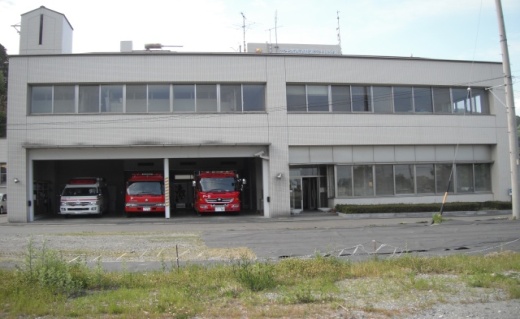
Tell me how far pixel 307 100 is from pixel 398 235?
13854 mm

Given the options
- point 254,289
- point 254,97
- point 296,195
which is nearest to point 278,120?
point 254,97

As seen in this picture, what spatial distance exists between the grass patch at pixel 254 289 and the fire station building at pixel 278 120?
1875 cm

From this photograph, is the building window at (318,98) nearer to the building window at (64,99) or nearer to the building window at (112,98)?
the building window at (112,98)

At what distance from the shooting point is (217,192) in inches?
1079

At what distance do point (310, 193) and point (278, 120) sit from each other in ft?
19.3

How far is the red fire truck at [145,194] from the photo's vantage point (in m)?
27.3

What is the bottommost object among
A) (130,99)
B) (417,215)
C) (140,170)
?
(417,215)

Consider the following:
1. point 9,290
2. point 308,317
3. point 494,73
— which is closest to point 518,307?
point 308,317

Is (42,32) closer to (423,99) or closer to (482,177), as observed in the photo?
(423,99)

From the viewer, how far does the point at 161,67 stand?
90.9 feet

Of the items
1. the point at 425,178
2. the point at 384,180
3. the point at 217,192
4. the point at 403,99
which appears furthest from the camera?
the point at 425,178

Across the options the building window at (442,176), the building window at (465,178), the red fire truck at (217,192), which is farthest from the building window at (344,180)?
the building window at (465,178)

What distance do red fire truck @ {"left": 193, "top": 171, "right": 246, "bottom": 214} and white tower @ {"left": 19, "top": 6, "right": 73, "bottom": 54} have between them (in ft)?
48.7

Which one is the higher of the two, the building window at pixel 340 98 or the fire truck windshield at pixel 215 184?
the building window at pixel 340 98
